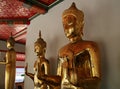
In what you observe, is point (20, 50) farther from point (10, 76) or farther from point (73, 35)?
point (73, 35)

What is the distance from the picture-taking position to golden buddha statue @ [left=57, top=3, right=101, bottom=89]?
0.92 meters

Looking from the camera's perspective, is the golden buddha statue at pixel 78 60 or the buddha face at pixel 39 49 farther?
the buddha face at pixel 39 49

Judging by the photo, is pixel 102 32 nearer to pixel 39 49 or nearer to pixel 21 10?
pixel 39 49

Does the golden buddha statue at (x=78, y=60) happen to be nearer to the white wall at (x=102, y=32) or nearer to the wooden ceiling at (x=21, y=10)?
the white wall at (x=102, y=32)

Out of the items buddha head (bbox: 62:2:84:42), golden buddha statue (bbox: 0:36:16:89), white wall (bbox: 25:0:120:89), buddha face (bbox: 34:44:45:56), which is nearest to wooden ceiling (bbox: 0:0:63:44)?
white wall (bbox: 25:0:120:89)

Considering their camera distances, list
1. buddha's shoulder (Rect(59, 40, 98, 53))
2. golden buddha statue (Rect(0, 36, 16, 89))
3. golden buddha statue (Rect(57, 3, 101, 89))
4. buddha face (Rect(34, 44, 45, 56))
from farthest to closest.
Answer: golden buddha statue (Rect(0, 36, 16, 89)) < buddha face (Rect(34, 44, 45, 56)) < buddha's shoulder (Rect(59, 40, 98, 53)) < golden buddha statue (Rect(57, 3, 101, 89))

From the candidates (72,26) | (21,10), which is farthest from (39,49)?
(21,10)

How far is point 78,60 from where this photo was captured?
3.58 feet

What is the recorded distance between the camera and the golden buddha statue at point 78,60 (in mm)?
920

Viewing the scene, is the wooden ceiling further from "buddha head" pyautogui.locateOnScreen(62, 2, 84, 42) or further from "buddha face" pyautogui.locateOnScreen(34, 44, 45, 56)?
"buddha head" pyautogui.locateOnScreen(62, 2, 84, 42)

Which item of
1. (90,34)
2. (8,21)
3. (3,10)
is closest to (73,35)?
(90,34)

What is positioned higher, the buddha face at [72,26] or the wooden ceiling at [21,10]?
the wooden ceiling at [21,10]

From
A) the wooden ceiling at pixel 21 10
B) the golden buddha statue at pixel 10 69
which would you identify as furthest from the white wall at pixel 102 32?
the golden buddha statue at pixel 10 69

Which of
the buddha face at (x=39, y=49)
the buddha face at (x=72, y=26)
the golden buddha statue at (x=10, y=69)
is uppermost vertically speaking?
the buddha face at (x=72, y=26)
